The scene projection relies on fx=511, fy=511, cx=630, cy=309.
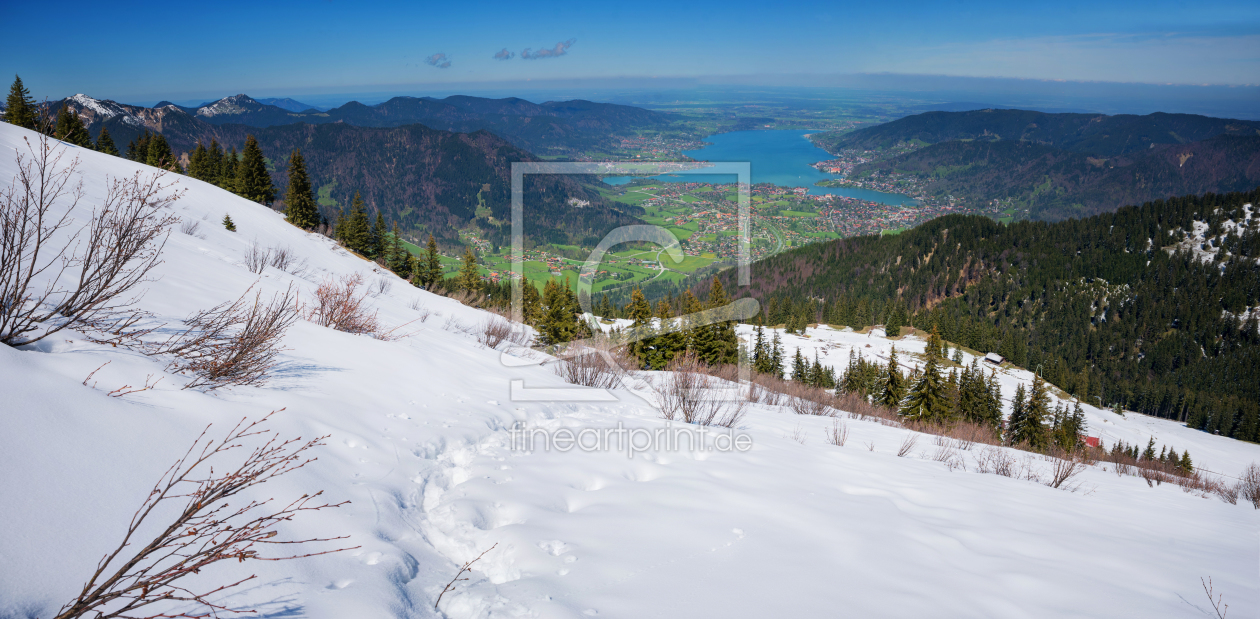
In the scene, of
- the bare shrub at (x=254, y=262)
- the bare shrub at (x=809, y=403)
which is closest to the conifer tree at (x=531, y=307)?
the bare shrub at (x=254, y=262)

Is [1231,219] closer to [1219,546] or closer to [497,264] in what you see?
[497,264]

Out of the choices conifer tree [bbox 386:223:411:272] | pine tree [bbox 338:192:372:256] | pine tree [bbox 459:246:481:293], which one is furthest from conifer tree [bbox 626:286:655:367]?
pine tree [bbox 338:192:372:256]

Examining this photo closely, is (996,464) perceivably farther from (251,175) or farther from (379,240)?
(251,175)

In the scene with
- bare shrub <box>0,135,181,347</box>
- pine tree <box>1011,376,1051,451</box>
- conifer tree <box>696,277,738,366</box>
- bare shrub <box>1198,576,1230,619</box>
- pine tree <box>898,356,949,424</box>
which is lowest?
pine tree <box>1011,376,1051,451</box>

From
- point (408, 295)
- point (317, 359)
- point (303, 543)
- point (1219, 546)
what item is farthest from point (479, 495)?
point (408, 295)

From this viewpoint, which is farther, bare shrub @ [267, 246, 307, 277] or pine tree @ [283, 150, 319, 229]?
pine tree @ [283, 150, 319, 229]

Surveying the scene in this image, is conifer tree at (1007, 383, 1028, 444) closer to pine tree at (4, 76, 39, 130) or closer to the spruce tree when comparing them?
the spruce tree

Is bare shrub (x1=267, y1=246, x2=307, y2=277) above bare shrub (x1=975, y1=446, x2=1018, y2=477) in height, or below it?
above
